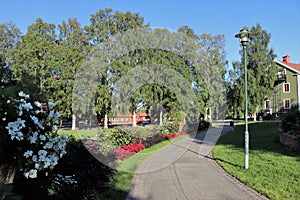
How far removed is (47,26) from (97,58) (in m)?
12.0

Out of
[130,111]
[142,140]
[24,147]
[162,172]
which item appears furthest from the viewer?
[130,111]

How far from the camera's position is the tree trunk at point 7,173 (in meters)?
2.92

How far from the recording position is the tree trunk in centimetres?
292

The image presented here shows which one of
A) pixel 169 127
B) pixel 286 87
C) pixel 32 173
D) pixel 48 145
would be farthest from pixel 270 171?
pixel 286 87

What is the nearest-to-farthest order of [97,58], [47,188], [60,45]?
1. [47,188]
2. [97,58]
3. [60,45]

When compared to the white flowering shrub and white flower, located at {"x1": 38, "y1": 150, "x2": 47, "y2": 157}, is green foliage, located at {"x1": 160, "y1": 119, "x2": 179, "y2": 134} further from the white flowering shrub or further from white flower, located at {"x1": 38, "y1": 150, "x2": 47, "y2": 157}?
white flower, located at {"x1": 38, "y1": 150, "x2": 47, "y2": 157}

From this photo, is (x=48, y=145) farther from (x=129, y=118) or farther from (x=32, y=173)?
(x=129, y=118)

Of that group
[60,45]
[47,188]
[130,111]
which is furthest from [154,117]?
[47,188]

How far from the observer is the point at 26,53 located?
81.3 ft

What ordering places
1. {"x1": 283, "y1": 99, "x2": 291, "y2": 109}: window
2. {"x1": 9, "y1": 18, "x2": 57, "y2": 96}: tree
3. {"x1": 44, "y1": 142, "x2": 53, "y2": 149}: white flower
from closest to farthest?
{"x1": 44, "y1": 142, "x2": 53, "y2": 149}: white flower
{"x1": 9, "y1": 18, "x2": 57, "y2": 96}: tree
{"x1": 283, "y1": 99, "x2": 291, "y2": 109}: window

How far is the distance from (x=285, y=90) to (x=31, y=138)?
40263 millimetres

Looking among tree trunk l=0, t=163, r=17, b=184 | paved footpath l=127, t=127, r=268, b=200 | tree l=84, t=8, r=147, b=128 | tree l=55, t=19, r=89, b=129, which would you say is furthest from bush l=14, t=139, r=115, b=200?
tree l=55, t=19, r=89, b=129

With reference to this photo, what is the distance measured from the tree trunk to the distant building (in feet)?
122

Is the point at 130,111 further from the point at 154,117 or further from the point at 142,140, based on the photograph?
the point at 154,117
